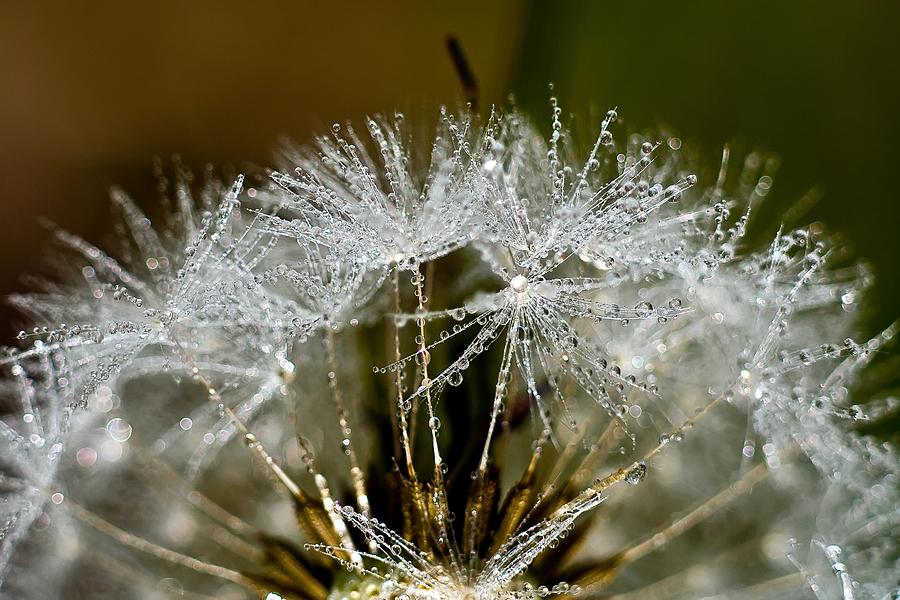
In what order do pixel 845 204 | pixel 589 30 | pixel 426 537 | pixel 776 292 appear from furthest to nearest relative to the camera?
1. pixel 589 30
2. pixel 845 204
3. pixel 776 292
4. pixel 426 537

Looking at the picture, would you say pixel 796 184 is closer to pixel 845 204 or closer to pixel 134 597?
pixel 845 204

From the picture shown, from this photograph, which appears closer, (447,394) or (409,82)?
(447,394)

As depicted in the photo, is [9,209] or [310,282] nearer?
[310,282]

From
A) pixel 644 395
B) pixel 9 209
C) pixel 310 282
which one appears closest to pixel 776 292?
pixel 644 395

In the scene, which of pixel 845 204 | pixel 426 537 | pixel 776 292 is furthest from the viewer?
pixel 845 204

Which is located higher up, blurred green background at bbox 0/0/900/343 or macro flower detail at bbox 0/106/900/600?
blurred green background at bbox 0/0/900/343

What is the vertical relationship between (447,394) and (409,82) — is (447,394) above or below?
below

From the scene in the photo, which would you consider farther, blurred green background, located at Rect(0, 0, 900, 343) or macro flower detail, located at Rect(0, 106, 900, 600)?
blurred green background, located at Rect(0, 0, 900, 343)

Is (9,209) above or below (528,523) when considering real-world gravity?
above
